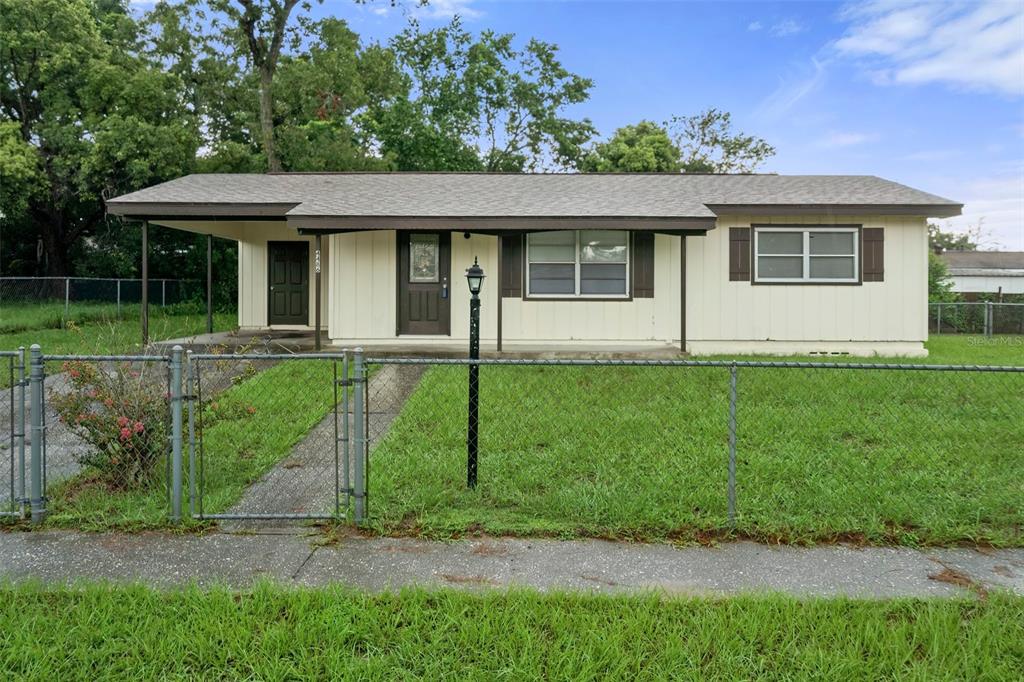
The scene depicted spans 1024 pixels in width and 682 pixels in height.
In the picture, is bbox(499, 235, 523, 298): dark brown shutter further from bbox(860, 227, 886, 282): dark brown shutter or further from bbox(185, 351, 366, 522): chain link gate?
bbox(860, 227, 886, 282): dark brown shutter

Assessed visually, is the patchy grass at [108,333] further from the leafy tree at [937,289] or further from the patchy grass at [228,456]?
the leafy tree at [937,289]

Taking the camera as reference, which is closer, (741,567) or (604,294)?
(741,567)

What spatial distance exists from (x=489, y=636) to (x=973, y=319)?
70.0 feet

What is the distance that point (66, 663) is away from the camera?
8.49 ft

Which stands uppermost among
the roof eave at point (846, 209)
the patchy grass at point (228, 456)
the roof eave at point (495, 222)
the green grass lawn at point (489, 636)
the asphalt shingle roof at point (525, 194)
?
the asphalt shingle roof at point (525, 194)

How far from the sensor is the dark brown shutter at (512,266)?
11953mm

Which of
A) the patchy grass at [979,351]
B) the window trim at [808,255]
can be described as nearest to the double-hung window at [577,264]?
the window trim at [808,255]

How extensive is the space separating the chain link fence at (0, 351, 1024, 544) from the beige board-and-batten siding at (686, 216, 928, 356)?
→ 450 centimetres

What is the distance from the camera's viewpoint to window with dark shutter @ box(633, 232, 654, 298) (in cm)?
1191

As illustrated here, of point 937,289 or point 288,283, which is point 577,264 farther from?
point 937,289

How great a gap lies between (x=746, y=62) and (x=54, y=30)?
22.9 m

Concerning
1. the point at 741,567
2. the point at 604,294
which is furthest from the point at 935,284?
the point at 741,567

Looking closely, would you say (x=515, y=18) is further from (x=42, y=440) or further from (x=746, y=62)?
(x=42, y=440)

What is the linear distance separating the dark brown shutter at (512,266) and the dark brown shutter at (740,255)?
3908 millimetres
